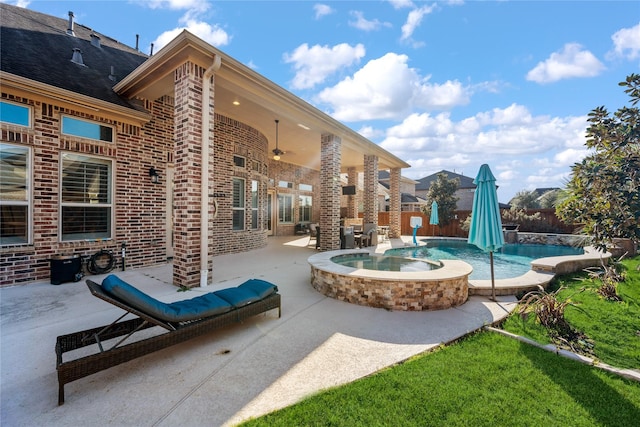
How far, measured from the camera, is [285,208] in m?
16.2

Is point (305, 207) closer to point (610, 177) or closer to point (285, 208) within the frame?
point (285, 208)

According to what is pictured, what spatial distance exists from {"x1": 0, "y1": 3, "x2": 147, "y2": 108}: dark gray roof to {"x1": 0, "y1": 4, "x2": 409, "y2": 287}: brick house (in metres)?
0.04

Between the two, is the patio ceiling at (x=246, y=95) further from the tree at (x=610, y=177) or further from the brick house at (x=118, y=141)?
the tree at (x=610, y=177)

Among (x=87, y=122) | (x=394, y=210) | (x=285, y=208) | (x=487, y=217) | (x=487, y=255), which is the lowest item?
(x=487, y=255)

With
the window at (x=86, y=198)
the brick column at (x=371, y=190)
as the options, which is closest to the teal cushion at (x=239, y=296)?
the window at (x=86, y=198)

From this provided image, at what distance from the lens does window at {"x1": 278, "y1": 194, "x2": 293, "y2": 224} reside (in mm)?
15821

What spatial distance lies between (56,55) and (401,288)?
910cm

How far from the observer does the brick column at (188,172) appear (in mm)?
5137

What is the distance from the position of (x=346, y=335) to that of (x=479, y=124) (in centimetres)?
1539

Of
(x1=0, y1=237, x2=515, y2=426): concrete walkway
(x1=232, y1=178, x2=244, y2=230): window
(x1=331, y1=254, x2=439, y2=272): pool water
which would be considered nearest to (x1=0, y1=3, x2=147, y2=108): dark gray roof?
(x1=232, y1=178, x2=244, y2=230): window

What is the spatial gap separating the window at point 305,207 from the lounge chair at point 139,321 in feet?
44.2

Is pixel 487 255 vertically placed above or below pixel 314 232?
below

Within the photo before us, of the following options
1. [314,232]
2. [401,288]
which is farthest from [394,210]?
[401,288]

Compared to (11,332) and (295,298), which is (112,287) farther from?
(295,298)
